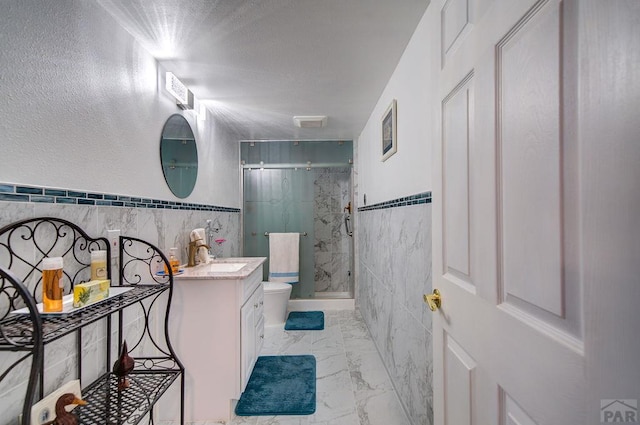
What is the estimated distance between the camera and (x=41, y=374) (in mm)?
1031

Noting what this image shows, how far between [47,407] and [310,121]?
2.72 meters

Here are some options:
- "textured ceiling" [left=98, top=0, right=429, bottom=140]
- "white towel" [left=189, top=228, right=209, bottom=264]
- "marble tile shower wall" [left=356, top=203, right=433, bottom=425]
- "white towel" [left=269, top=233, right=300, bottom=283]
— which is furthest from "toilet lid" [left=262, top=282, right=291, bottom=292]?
"textured ceiling" [left=98, top=0, right=429, bottom=140]

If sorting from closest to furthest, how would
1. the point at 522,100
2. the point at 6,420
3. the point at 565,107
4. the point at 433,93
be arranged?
the point at 565,107 < the point at 522,100 < the point at 6,420 < the point at 433,93

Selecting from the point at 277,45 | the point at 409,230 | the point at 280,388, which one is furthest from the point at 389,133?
the point at 280,388

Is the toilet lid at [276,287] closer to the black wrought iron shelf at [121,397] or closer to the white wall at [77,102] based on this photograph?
the white wall at [77,102]

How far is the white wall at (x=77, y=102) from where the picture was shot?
39.4 inches

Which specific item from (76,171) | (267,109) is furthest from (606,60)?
(267,109)

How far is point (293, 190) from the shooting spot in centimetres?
396

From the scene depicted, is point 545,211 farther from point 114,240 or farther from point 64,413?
point 114,240

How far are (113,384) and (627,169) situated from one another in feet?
5.94

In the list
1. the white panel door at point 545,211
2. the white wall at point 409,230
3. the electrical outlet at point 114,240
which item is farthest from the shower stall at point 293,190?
the white panel door at point 545,211

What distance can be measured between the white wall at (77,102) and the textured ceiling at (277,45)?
19cm

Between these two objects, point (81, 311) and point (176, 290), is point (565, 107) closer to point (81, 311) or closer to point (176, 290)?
point (81, 311)

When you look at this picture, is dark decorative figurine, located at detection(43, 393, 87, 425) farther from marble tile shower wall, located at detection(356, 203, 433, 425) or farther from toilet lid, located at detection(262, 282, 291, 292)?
toilet lid, located at detection(262, 282, 291, 292)
